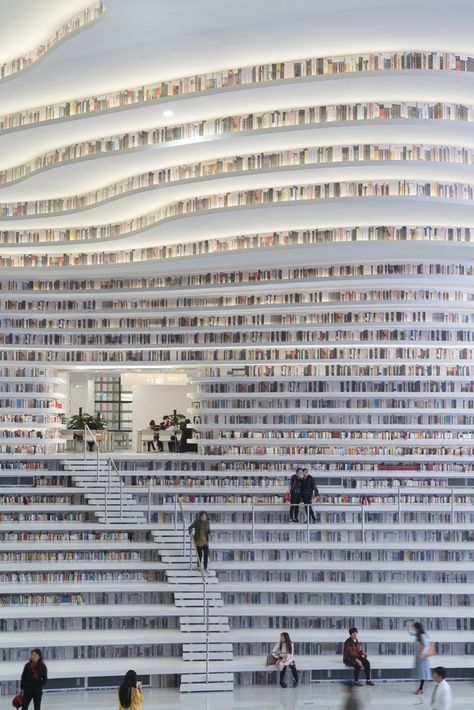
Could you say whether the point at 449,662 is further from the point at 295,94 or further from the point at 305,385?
the point at 295,94

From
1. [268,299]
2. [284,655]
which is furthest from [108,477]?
[284,655]

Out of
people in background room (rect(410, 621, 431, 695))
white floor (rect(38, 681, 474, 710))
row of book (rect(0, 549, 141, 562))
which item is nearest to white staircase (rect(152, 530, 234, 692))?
white floor (rect(38, 681, 474, 710))

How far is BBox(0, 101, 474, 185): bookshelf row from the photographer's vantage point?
13047 millimetres

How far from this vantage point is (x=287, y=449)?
1806 cm

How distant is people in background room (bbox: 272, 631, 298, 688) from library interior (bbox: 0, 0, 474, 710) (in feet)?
0.08

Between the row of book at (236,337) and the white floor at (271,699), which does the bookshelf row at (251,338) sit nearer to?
the row of book at (236,337)

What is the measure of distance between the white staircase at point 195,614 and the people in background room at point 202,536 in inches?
10.6

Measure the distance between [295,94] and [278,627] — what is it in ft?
21.2

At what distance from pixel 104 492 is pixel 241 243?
3.79 m

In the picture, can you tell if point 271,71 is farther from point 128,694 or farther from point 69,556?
point 69,556

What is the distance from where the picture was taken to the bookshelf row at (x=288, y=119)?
13.0 m

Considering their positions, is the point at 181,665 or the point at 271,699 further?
the point at 181,665

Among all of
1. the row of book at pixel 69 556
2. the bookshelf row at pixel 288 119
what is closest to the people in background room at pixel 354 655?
the row of book at pixel 69 556

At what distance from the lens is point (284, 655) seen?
46.1 ft
